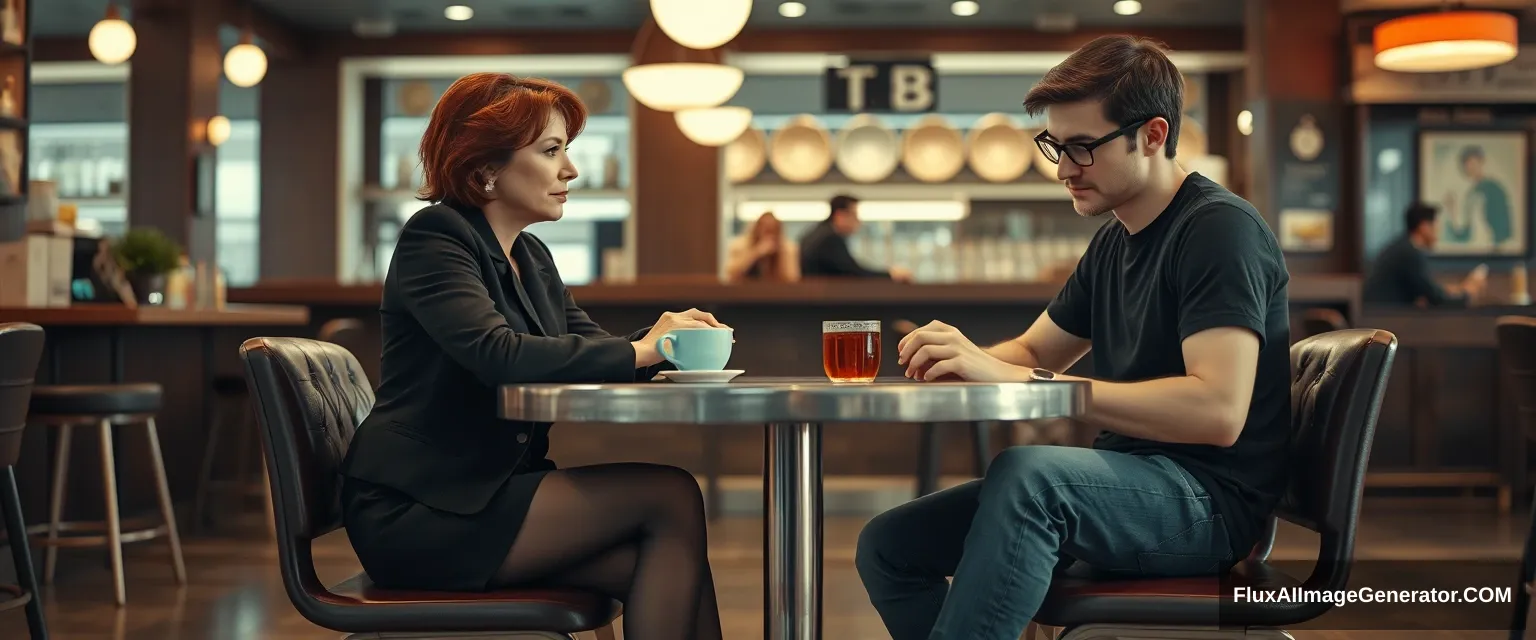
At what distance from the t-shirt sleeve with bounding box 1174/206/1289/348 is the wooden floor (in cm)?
184

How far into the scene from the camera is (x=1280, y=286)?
175 cm

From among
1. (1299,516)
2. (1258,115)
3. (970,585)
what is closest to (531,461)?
(970,585)

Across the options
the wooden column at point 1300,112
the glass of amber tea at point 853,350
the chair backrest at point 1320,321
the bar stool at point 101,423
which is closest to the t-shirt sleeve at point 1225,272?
the glass of amber tea at point 853,350

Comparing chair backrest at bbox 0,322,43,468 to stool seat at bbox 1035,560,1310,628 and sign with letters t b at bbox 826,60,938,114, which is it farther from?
sign with letters t b at bbox 826,60,938,114

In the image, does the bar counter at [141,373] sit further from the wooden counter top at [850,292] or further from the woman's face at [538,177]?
the woman's face at [538,177]

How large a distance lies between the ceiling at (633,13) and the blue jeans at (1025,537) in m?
7.08

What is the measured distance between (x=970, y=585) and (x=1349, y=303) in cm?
514

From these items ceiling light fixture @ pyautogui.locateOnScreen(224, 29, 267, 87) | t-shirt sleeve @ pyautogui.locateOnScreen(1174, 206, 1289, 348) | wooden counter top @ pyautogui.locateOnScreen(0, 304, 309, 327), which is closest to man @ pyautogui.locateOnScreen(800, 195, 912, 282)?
wooden counter top @ pyautogui.locateOnScreen(0, 304, 309, 327)

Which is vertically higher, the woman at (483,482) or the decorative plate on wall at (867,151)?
the decorative plate on wall at (867,151)

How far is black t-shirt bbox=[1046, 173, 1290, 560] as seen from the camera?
165 centimetres

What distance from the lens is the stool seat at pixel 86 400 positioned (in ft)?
12.8

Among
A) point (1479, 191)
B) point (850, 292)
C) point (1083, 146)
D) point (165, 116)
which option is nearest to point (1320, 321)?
point (850, 292)

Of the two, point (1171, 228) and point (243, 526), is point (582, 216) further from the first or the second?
point (1171, 228)

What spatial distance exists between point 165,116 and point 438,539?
7205mm
